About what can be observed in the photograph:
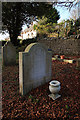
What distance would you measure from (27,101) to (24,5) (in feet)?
47.4

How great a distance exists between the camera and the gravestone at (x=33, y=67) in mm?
3117

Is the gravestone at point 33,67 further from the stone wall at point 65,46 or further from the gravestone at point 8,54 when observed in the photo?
the stone wall at point 65,46

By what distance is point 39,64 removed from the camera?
11.7 ft

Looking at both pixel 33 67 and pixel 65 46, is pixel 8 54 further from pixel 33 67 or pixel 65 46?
pixel 65 46

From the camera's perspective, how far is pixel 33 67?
338 cm

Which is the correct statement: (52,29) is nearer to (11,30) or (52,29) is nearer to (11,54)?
(11,30)

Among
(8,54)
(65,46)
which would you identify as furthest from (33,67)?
(65,46)

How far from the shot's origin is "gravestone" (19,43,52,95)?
3.12m

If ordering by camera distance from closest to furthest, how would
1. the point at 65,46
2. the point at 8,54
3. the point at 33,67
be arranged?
the point at 33,67 → the point at 8,54 → the point at 65,46

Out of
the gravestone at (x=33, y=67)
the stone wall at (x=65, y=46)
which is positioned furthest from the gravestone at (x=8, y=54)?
the stone wall at (x=65, y=46)

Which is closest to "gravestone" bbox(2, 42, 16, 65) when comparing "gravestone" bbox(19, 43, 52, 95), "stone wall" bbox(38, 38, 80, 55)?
"gravestone" bbox(19, 43, 52, 95)

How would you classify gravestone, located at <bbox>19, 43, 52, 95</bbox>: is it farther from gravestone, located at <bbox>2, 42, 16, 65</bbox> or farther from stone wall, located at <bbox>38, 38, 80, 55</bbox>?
stone wall, located at <bbox>38, 38, 80, 55</bbox>

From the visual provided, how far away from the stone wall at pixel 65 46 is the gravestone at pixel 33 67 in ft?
27.4

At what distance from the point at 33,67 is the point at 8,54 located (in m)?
4.48
